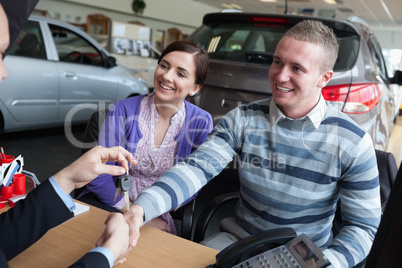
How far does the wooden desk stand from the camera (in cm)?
94

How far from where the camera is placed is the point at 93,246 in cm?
101

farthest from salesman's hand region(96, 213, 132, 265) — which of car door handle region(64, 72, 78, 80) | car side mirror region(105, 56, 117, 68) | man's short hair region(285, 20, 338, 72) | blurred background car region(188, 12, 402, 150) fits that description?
car side mirror region(105, 56, 117, 68)

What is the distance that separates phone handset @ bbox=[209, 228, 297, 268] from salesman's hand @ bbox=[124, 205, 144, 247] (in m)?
0.22

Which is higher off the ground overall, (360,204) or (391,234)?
(391,234)

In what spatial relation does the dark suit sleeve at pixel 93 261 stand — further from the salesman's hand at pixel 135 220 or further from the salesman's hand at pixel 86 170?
the salesman's hand at pixel 86 170

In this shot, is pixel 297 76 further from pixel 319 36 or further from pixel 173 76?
pixel 173 76

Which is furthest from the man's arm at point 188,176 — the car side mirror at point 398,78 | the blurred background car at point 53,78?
the blurred background car at point 53,78

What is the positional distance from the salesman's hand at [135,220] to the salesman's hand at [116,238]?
0.05 meters

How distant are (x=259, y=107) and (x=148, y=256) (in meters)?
0.74

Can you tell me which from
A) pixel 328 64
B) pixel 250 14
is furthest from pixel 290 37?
pixel 250 14

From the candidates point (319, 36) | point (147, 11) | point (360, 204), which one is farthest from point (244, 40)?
point (147, 11)

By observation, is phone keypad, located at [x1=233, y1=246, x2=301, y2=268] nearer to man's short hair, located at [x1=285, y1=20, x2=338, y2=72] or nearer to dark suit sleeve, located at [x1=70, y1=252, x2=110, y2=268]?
dark suit sleeve, located at [x1=70, y1=252, x2=110, y2=268]

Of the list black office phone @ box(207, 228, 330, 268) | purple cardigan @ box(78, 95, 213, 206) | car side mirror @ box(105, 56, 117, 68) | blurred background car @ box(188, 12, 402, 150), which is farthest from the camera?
car side mirror @ box(105, 56, 117, 68)

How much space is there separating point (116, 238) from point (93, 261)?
0.29 ft
